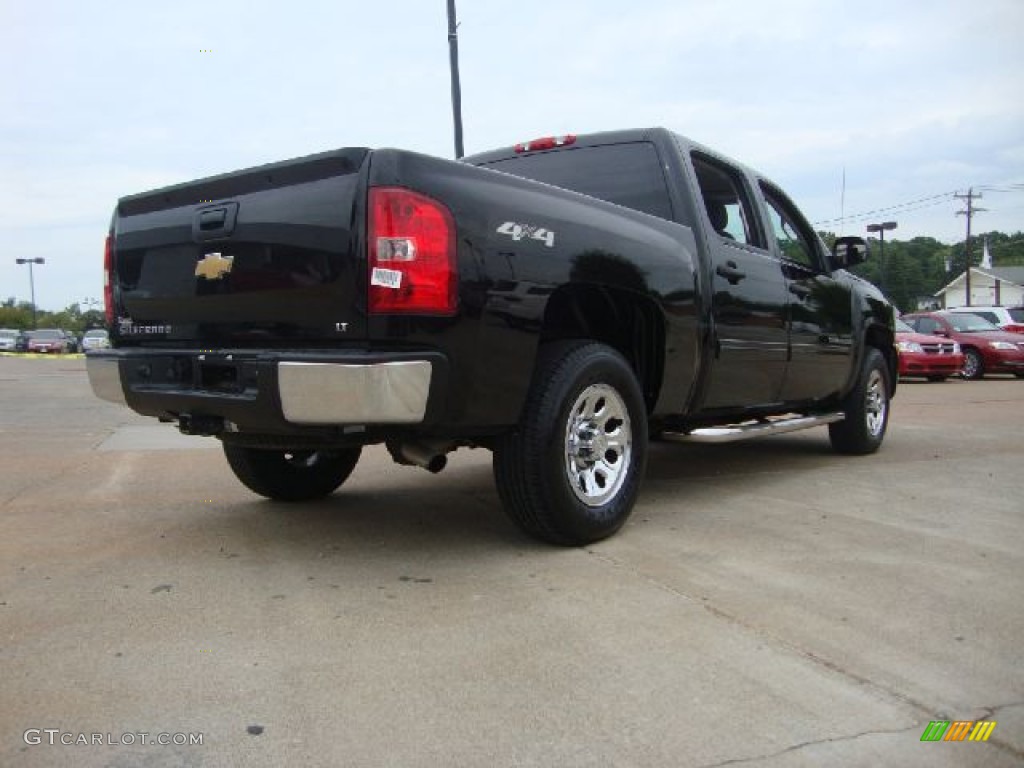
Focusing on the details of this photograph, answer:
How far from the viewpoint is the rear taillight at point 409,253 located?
3170 millimetres

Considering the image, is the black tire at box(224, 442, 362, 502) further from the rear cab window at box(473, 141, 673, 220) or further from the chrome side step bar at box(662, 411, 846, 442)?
the rear cab window at box(473, 141, 673, 220)

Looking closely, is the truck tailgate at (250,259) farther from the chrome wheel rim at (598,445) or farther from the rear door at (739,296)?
the rear door at (739,296)

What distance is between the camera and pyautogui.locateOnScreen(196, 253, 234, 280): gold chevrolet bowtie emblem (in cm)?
356

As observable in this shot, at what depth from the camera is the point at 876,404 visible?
716 cm

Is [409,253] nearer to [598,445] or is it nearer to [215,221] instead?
[215,221]

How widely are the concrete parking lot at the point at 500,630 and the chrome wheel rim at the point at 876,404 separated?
1.66m

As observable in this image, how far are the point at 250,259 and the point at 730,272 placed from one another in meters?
2.68

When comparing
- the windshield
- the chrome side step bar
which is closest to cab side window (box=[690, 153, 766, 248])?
the chrome side step bar

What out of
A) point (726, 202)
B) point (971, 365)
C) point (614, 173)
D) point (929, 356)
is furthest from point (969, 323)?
point (614, 173)

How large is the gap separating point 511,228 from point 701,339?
1547 millimetres

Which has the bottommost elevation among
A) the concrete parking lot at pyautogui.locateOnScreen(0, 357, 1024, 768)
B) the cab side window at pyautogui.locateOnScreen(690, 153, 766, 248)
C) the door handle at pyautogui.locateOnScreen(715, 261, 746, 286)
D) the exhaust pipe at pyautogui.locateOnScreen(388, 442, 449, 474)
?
the concrete parking lot at pyautogui.locateOnScreen(0, 357, 1024, 768)

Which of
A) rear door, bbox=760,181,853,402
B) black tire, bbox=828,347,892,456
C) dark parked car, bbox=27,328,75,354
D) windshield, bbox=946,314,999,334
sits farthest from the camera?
dark parked car, bbox=27,328,75,354

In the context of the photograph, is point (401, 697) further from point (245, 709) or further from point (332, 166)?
point (332, 166)

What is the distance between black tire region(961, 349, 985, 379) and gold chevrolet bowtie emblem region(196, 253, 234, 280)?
1802cm
